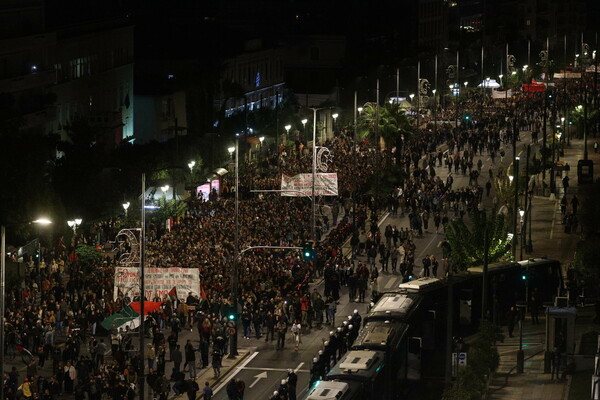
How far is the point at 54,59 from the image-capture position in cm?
9669

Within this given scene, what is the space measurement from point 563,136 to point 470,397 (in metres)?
81.3

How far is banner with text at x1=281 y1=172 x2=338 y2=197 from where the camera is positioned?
77.4m

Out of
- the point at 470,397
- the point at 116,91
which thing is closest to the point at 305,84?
the point at 116,91

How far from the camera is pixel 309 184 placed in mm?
77875

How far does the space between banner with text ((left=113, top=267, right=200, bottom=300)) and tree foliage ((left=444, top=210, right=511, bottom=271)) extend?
11795 mm

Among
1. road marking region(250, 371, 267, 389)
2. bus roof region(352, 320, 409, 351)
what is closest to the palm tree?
road marking region(250, 371, 267, 389)

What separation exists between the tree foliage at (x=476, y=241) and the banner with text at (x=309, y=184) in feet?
46.6

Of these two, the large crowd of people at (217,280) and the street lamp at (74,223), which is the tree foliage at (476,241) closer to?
the large crowd of people at (217,280)

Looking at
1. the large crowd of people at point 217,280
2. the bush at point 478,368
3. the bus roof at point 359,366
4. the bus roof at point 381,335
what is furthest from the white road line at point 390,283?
the bus roof at point 359,366

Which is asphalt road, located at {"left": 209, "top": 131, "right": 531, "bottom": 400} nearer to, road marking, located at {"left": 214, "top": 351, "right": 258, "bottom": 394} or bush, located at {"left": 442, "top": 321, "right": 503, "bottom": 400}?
road marking, located at {"left": 214, "top": 351, "right": 258, "bottom": 394}

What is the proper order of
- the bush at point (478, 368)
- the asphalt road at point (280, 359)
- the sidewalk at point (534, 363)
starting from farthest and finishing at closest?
1. the asphalt road at point (280, 359)
2. the sidewalk at point (534, 363)
3. the bush at point (478, 368)

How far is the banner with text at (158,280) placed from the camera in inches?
2251

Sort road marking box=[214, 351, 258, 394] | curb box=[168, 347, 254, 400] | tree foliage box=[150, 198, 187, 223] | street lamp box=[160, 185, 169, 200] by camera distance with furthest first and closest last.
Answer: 1. street lamp box=[160, 185, 169, 200]
2. tree foliage box=[150, 198, 187, 223]
3. road marking box=[214, 351, 258, 394]
4. curb box=[168, 347, 254, 400]

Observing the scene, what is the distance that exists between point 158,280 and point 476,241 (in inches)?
535
